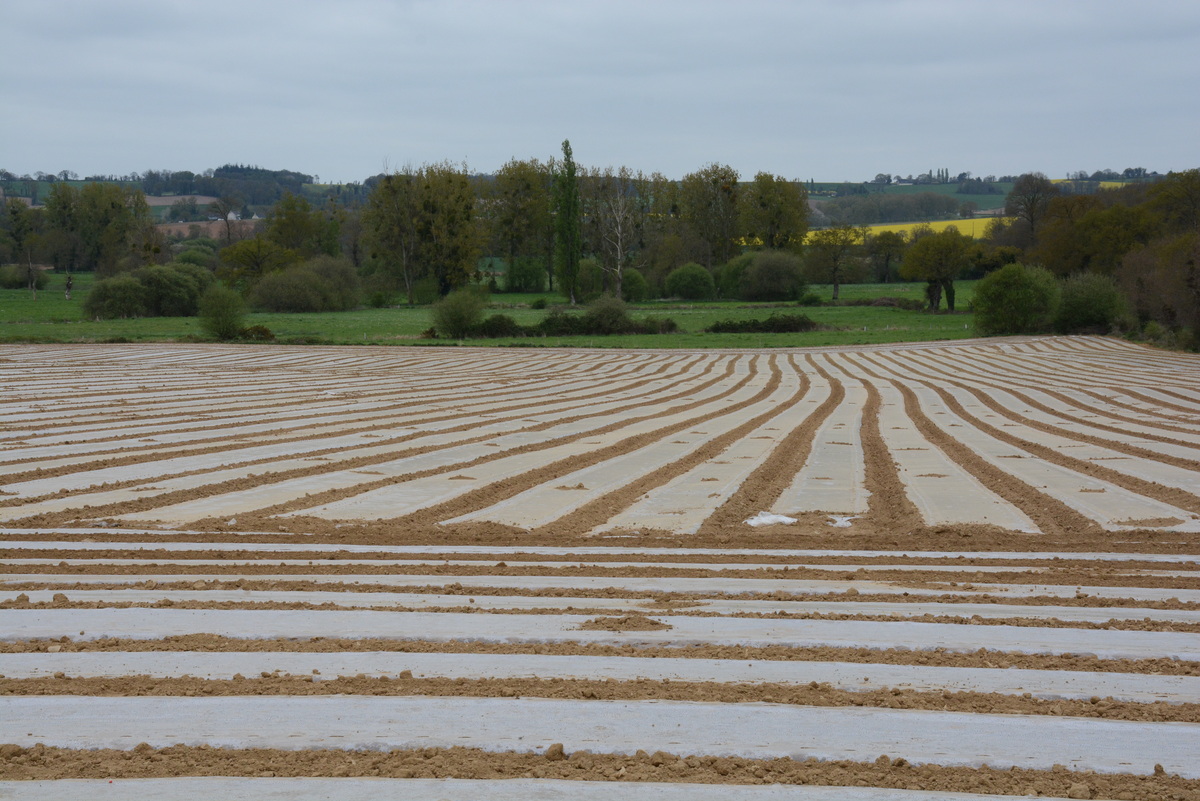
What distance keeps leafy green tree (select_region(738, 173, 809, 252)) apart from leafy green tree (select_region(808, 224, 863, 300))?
10.8 meters

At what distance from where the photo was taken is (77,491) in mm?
10008

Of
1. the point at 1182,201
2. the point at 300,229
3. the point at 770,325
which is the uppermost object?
the point at 300,229

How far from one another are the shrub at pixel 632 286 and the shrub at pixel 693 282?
276cm

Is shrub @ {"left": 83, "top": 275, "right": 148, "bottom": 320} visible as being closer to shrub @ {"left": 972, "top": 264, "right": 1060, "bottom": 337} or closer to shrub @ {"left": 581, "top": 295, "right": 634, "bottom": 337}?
shrub @ {"left": 581, "top": 295, "right": 634, "bottom": 337}

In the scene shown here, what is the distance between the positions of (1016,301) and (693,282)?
32016mm

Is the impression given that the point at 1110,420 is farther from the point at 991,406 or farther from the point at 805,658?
the point at 805,658

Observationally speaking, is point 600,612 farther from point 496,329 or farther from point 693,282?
point 693,282

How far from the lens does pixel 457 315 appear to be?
45.4m

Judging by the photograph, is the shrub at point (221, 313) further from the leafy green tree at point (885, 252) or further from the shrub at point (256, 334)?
the leafy green tree at point (885, 252)

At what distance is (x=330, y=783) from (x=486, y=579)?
126 inches

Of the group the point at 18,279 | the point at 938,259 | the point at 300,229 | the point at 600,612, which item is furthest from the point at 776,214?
the point at 600,612

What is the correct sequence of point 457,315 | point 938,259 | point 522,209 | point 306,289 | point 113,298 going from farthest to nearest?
1. point 522,209
2. point 306,289
3. point 938,259
4. point 113,298
5. point 457,315

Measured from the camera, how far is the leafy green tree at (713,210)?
83.6 m

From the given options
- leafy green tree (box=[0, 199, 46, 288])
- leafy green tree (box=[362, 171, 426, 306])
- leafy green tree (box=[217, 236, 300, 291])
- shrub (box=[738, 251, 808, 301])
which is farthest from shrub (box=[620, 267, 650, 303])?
leafy green tree (box=[0, 199, 46, 288])
